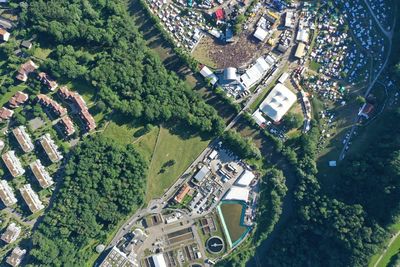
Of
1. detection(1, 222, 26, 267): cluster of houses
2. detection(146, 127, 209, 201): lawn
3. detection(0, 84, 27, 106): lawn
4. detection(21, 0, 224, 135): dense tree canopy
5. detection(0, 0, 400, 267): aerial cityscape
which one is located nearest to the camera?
detection(1, 222, 26, 267): cluster of houses

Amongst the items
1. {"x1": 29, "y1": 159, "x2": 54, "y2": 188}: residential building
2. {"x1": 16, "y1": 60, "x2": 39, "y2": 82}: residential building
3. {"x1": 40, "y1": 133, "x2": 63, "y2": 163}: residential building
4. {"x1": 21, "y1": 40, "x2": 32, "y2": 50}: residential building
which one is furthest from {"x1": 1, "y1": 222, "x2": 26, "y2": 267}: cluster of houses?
{"x1": 21, "y1": 40, "x2": 32, "y2": 50}: residential building

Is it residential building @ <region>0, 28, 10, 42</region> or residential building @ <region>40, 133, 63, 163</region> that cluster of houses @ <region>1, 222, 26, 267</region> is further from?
residential building @ <region>0, 28, 10, 42</region>

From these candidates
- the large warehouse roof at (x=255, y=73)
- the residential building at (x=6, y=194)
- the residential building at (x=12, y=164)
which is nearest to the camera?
the residential building at (x=6, y=194)

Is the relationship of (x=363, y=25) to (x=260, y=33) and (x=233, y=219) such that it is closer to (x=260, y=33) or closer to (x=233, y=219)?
(x=260, y=33)

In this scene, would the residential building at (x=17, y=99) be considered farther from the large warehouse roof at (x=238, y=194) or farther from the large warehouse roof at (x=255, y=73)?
the large warehouse roof at (x=238, y=194)

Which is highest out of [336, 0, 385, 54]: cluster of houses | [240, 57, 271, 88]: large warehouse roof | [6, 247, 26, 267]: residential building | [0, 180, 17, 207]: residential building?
[336, 0, 385, 54]: cluster of houses

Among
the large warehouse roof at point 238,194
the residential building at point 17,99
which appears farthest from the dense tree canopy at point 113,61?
the large warehouse roof at point 238,194
